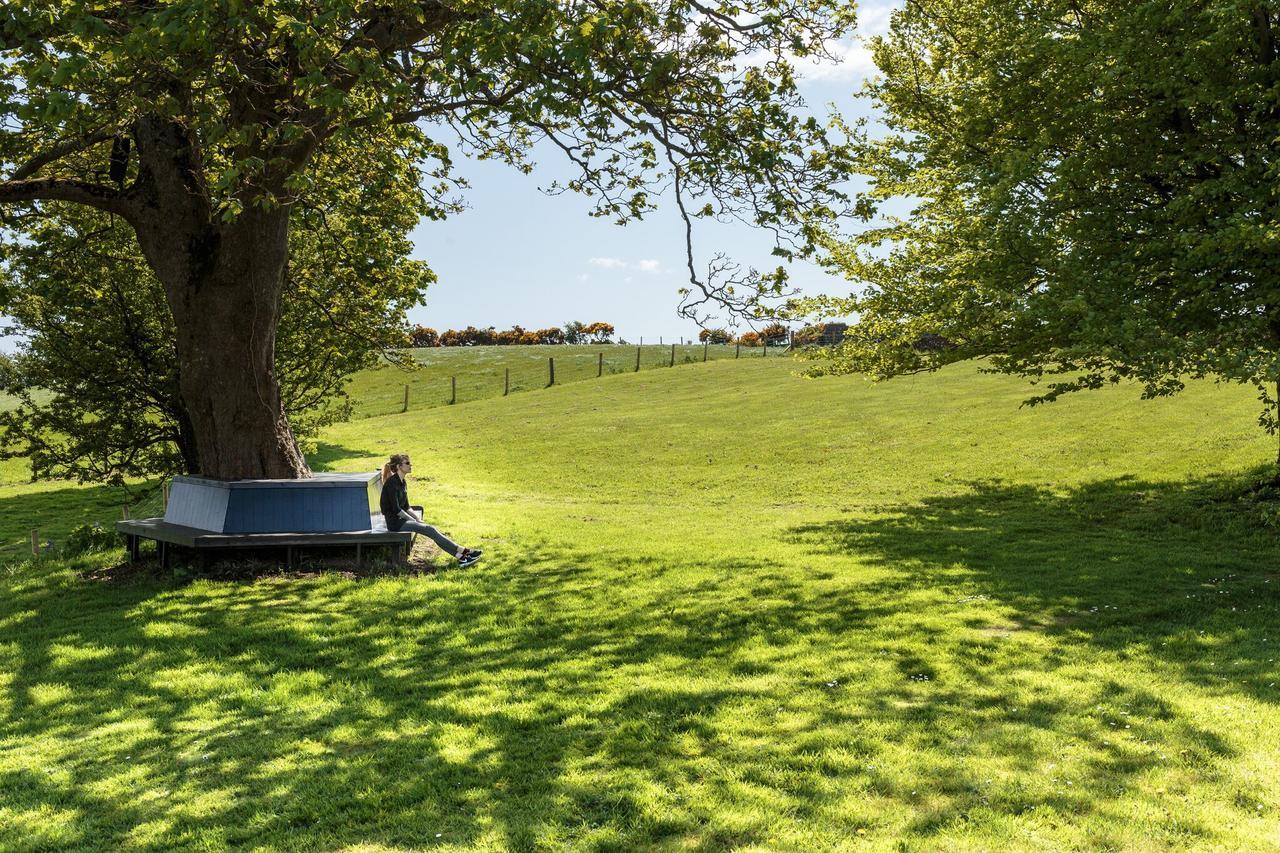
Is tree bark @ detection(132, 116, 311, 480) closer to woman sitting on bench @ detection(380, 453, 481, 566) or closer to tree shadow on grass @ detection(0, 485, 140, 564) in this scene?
woman sitting on bench @ detection(380, 453, 481, 566)

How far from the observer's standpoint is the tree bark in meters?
15.1

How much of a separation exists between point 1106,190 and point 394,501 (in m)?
15.7

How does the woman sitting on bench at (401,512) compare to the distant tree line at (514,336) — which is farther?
the distant tree line at (514,336)

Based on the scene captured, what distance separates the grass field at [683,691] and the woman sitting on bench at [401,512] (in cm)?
101

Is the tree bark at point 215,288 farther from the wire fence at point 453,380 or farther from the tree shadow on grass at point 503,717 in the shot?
the wire fence at point 453,380

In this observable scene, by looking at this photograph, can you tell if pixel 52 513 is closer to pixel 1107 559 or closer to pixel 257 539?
pixel 257 539

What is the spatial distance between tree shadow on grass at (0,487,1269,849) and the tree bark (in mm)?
2944

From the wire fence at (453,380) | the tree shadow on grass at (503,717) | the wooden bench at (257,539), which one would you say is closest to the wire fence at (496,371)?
the wire fence at (453,380)

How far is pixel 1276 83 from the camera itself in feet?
50.6

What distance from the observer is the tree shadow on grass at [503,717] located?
20.2 ft

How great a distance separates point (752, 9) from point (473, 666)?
472 inches

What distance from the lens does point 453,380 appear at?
62281 millimetres

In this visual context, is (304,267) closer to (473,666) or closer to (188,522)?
(188,522)

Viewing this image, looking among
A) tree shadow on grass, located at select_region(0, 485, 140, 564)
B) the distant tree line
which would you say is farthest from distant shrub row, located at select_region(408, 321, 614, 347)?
tree shadow on grass, located at select_region(0, 485, 140, 564)
